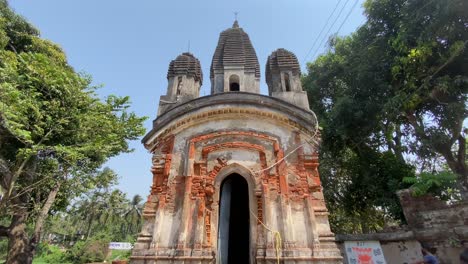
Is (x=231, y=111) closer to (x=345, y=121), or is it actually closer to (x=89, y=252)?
(x=345, y=121)

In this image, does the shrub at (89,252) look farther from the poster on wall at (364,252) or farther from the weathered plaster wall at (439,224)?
the weathered plaster wall at (439,224)

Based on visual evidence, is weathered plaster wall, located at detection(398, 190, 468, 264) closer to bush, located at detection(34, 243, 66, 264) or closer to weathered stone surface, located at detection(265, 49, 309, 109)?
weathered stone surface, located at detection(265, 49, 309, 109)

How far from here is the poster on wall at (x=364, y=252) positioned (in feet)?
23.6

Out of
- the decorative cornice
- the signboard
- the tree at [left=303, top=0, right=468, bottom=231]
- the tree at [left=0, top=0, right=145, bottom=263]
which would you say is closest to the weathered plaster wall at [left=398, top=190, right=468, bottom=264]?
the tree at [left=303, top=0, right=468, bottom=231]

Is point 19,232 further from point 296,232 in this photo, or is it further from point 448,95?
point 448,95

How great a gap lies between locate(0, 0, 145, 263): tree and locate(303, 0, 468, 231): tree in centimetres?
968

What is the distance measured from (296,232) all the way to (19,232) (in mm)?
10118

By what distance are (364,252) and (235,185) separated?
403 cm

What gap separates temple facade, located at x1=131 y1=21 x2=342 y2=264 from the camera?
6.12 meters

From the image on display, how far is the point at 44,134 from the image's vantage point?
28.6 ft

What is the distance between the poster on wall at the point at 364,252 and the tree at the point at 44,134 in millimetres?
8098

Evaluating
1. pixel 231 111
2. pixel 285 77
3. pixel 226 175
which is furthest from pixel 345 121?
pixel 226 175

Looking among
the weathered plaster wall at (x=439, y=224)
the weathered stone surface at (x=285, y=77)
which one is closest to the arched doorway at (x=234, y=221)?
the weathered stone surface at (x=285, y=77)

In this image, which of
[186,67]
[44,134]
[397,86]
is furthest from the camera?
[397,86]
